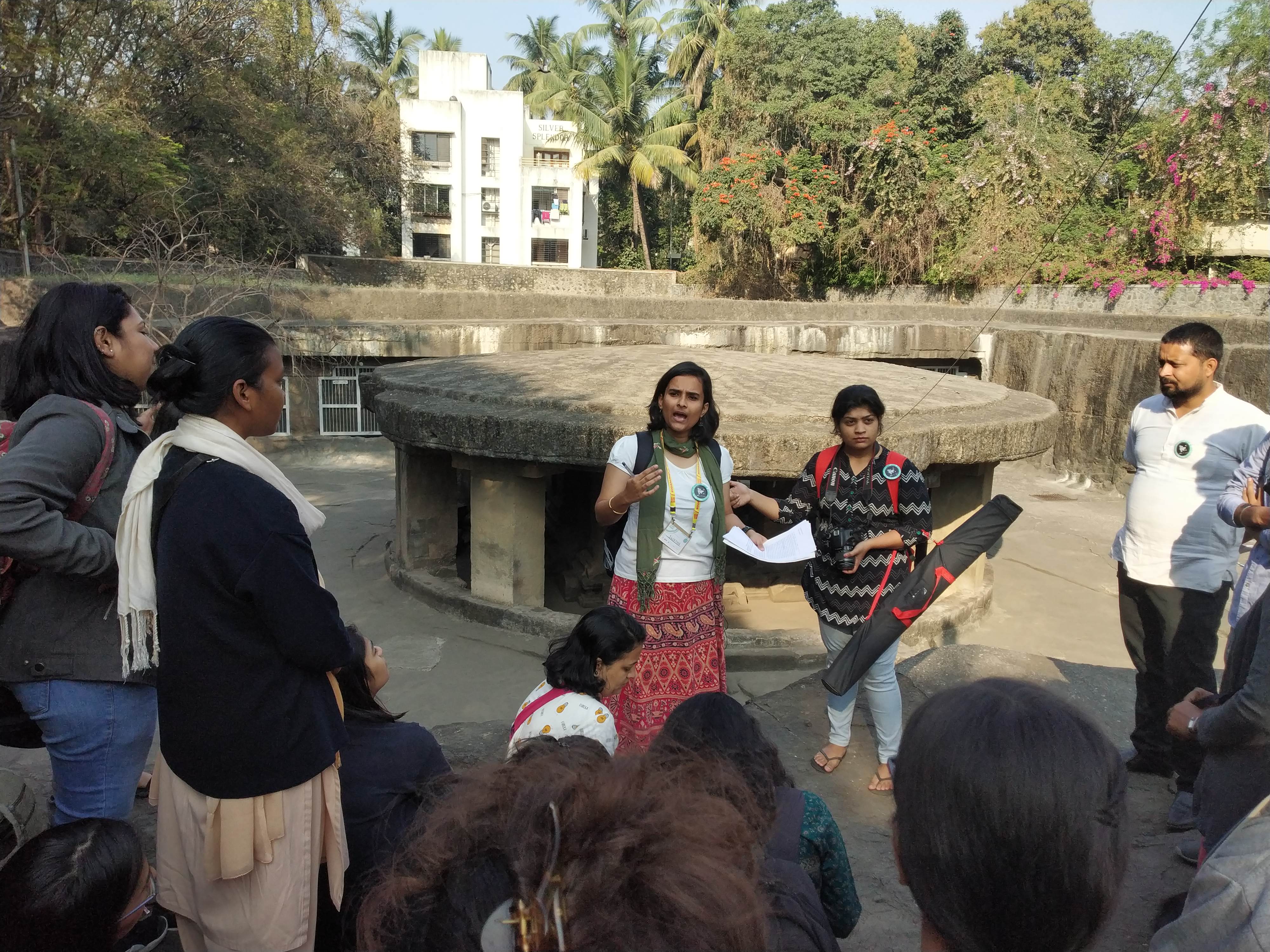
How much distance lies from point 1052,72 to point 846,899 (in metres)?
22.8

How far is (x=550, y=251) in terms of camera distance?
102 ft

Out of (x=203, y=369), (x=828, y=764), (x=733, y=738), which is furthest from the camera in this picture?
(x=828, y=764)

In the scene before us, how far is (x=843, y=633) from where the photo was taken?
2.97 m

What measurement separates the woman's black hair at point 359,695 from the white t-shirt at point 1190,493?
2.47 m

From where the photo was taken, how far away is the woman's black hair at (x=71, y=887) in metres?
1.46

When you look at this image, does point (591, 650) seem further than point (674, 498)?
No

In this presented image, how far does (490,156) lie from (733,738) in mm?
30803

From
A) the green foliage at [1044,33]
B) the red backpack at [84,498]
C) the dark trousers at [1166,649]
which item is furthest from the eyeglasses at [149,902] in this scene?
the green foliage at [1044,33]

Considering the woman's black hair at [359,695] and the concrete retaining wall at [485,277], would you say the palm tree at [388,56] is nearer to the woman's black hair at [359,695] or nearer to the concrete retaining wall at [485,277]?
the concrete retaining wall at [485,277]

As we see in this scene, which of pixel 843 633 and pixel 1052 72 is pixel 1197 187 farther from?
pixel 843 633

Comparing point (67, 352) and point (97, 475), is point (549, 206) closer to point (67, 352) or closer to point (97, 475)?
point (67, 352)

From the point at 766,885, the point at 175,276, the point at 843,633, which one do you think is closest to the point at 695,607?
the point at 843,633

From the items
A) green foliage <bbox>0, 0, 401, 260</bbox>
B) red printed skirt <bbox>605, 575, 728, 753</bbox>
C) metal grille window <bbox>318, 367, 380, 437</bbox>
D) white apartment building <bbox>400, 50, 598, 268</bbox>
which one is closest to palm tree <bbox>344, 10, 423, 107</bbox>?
white apartment building <bbox>400, 50, 598, 268</bbox>

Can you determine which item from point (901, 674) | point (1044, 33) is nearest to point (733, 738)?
point (901, 674)
